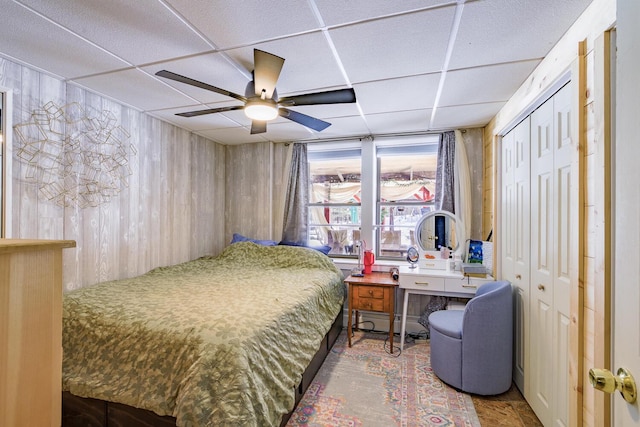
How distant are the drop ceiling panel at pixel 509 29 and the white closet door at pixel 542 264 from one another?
373mm

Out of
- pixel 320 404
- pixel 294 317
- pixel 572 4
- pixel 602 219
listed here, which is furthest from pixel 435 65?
pixel 320 404

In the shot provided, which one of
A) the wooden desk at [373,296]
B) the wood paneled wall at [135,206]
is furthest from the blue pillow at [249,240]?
the wooden desk at [373,296]

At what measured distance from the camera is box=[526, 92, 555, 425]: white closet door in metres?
1.76

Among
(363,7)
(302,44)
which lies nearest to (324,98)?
(302,44)

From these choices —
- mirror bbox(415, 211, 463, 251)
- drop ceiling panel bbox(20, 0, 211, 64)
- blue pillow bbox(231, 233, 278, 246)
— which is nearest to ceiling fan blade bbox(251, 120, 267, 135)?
drop ceiling panel bbox(20, 0, 211, 64)

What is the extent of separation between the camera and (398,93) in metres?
2.39

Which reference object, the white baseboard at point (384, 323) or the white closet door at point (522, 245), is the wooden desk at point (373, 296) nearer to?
the white baseboard at point (384, 323)

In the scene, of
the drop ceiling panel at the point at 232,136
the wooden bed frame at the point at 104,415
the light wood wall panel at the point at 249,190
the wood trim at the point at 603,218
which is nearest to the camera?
the wood trim at the point at 603,218

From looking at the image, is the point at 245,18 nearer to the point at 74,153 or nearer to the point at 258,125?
the point at 258,125

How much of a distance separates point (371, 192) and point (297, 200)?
3.19 ft

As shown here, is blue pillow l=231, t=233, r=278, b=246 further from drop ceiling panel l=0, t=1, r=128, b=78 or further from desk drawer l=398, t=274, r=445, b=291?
drop ceiling panel l=0, t=1, r=128, b=78

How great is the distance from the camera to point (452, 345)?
2240mm

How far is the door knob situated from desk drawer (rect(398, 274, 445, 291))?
6.95 ft

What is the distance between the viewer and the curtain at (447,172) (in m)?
3.32
